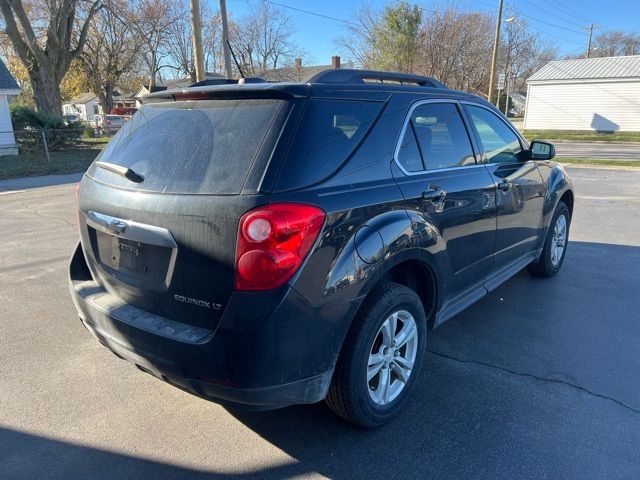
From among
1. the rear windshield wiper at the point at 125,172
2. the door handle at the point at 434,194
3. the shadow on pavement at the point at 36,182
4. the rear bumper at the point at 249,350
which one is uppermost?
the rear windshield wiper at the point at 125,172

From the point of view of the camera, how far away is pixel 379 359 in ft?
8.88

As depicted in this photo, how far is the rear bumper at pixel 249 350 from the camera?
2135mm

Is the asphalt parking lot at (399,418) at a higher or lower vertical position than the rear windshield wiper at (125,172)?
lower

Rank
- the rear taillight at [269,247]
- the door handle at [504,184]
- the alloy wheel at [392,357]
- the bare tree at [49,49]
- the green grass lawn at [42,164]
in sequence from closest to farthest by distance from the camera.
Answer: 1. the rear taillight at [269,247]
2. the alloy wheel at [392,357]
3. the door handle at [504,184]
4. the green grass lawn at [42,164]
5. the bare tree at [49,49]

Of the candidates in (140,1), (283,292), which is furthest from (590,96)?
(283,292)

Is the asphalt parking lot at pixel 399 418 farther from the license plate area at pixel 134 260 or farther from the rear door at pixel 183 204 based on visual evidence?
the license plate area at pixel 134 260

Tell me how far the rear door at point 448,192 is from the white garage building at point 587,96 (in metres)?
33.9

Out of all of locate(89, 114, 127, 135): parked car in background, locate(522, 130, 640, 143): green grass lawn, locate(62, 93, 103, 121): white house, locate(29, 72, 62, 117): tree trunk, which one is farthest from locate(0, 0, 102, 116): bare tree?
locate(62, 93, 103, 121): white house

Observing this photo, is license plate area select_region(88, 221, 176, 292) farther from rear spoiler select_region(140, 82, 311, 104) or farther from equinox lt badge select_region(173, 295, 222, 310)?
rear spoiler select_region(140, 82, 311, 104)

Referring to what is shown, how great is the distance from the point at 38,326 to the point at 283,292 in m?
2.94

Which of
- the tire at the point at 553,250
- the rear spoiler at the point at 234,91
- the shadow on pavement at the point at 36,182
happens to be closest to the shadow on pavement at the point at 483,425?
the tire at the point at 553,250

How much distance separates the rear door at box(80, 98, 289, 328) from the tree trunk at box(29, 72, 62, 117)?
88.2ft

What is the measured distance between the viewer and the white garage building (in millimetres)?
31141

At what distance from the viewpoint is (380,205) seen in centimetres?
258
